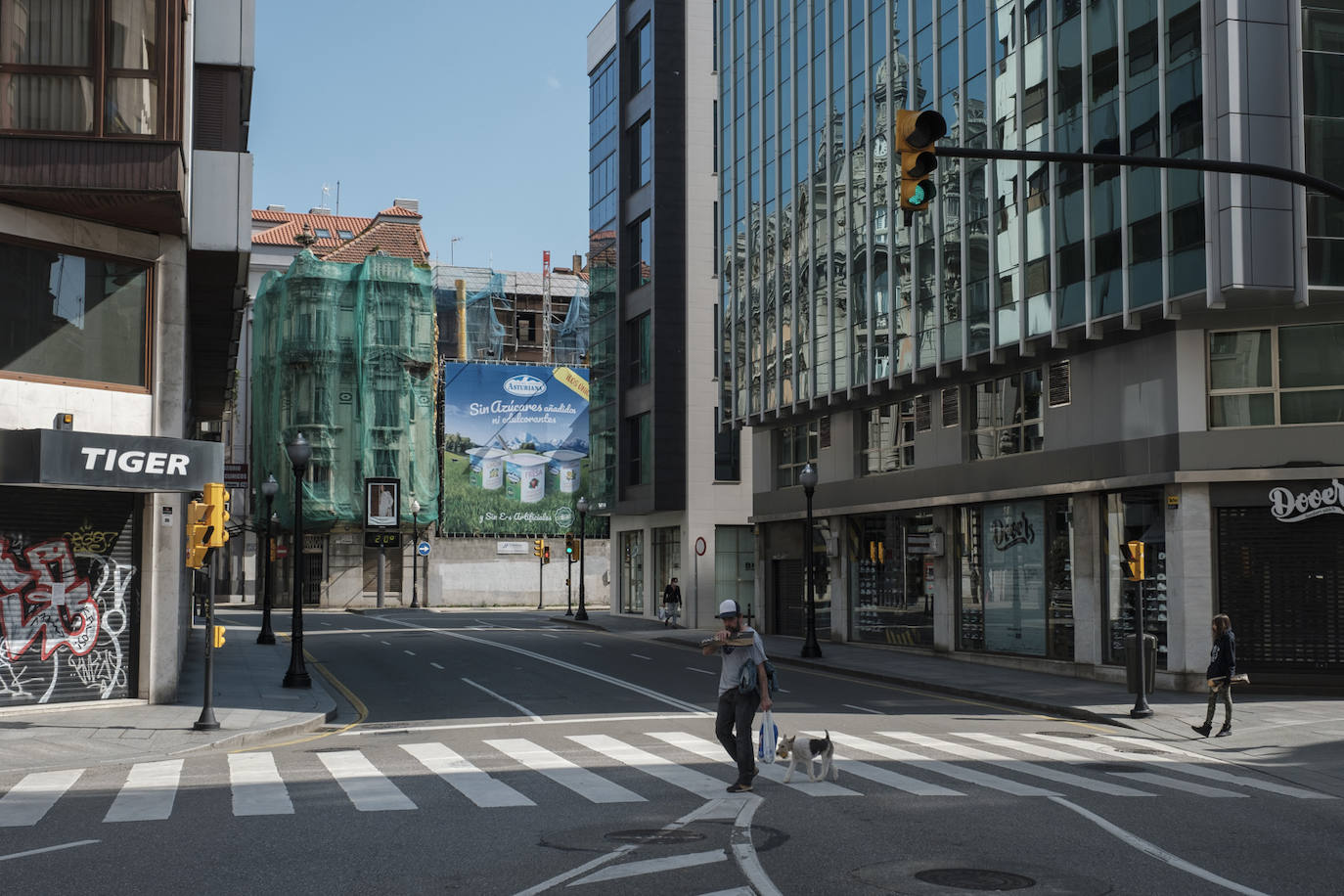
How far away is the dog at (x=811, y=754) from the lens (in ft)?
43.5

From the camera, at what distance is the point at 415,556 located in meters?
74.1

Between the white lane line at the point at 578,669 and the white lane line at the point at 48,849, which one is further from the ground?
the white lane line at the point at 48,849

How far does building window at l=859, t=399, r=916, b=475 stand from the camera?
36.0 meters

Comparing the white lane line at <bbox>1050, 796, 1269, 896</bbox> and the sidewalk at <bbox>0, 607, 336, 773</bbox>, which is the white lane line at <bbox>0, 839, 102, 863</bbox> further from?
the white lane line at <bbox>1050, 796, 1269, 896</bbox>

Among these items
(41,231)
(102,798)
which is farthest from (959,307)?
(102,798)

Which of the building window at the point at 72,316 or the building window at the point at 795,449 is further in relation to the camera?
the building window at the point at 795,449

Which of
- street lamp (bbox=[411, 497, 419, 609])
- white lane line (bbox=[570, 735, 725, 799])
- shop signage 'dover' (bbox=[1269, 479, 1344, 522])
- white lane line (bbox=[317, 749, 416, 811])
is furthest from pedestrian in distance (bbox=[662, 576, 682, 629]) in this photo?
white lane line (bbox=[317, 749, 416, 811])

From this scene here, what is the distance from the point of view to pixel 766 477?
45.2 m

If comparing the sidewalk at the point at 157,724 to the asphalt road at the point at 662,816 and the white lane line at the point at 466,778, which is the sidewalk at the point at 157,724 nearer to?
the asphalt road at the point at 662,816

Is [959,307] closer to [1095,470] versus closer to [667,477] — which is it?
[1095,470]

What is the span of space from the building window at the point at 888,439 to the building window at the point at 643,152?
2089 centimetres

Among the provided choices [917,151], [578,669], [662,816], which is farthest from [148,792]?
[578,669]

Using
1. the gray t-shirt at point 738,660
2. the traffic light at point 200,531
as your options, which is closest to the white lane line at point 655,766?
the gray t-shirt at point 738,660

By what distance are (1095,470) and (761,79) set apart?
21242mm
